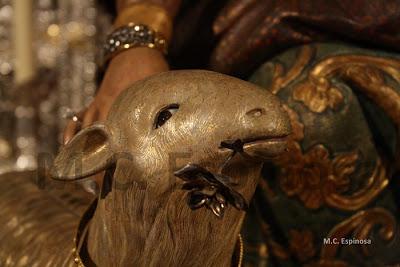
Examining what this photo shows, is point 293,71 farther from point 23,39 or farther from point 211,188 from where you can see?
point 23,39

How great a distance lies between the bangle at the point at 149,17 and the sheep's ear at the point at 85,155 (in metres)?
0.26

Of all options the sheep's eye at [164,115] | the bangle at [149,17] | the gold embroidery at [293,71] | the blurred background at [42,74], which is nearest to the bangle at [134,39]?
the bangle at [149,17]

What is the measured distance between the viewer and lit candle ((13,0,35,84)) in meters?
1.39

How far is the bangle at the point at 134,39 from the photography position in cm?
78

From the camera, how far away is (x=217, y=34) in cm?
86

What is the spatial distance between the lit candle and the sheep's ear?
88 centimetres

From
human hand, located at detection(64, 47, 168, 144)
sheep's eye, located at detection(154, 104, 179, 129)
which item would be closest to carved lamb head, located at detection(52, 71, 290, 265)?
sheep's eye, located at detection(154, 104, 179, 129)

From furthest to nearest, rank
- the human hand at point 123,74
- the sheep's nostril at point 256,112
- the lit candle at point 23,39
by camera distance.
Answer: the lit candle at point 23,39
the human hand at point 123,74
the sheep's nostril at point 256,112

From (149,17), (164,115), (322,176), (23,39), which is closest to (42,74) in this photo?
(23,39)

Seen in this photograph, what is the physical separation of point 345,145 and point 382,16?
0.50ft

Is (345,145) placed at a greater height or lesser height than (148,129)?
lesser

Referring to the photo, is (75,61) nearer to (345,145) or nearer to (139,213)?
(345,145)

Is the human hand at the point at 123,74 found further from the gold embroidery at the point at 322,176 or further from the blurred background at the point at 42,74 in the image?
the blurred background at the point at 42,74

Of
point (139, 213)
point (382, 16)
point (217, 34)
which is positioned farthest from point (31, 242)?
point (382, 16)
